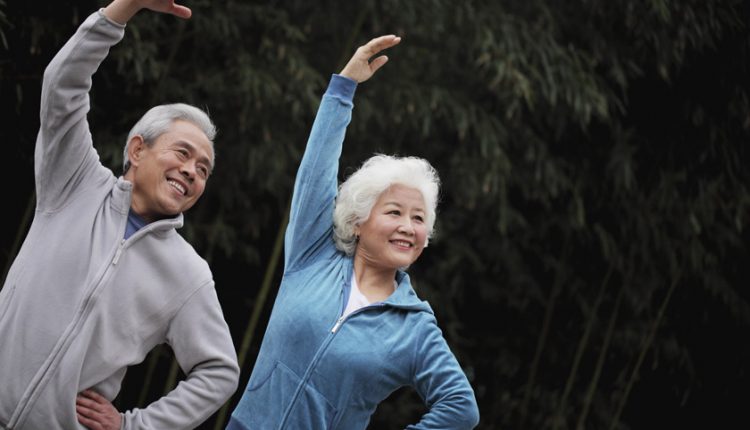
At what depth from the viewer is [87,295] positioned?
198 centimetres

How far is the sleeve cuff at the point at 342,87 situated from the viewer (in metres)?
2.52

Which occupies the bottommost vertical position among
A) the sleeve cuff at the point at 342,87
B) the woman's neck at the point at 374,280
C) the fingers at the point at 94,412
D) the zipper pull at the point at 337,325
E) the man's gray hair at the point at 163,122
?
the fingers at the point at 94,412

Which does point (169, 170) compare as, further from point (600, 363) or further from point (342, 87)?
point (600, 363)

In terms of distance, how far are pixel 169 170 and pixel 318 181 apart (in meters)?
0.47

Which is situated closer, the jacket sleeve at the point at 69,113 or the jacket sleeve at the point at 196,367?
the jacket sleeve at the point at 69,113

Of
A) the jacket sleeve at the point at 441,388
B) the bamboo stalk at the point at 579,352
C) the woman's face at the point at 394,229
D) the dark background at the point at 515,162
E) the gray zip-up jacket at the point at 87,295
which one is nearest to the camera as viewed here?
the gray zip-up jacket at the point at 87,295

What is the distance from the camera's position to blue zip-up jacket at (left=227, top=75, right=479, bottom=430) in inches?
91.1

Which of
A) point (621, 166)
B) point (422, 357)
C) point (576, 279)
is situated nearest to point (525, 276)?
point (576, 279)

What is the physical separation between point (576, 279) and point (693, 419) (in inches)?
57.5

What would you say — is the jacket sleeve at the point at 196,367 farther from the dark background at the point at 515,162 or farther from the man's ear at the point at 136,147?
the dark background at the point at 515,162

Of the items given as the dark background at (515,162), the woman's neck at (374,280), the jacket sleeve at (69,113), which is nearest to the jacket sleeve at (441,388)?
the woman's neck at (374,280)

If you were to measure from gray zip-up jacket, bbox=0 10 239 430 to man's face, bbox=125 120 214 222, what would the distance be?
0.04 meters

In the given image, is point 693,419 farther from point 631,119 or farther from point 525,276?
→ point 631,119

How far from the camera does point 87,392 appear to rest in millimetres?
2008
